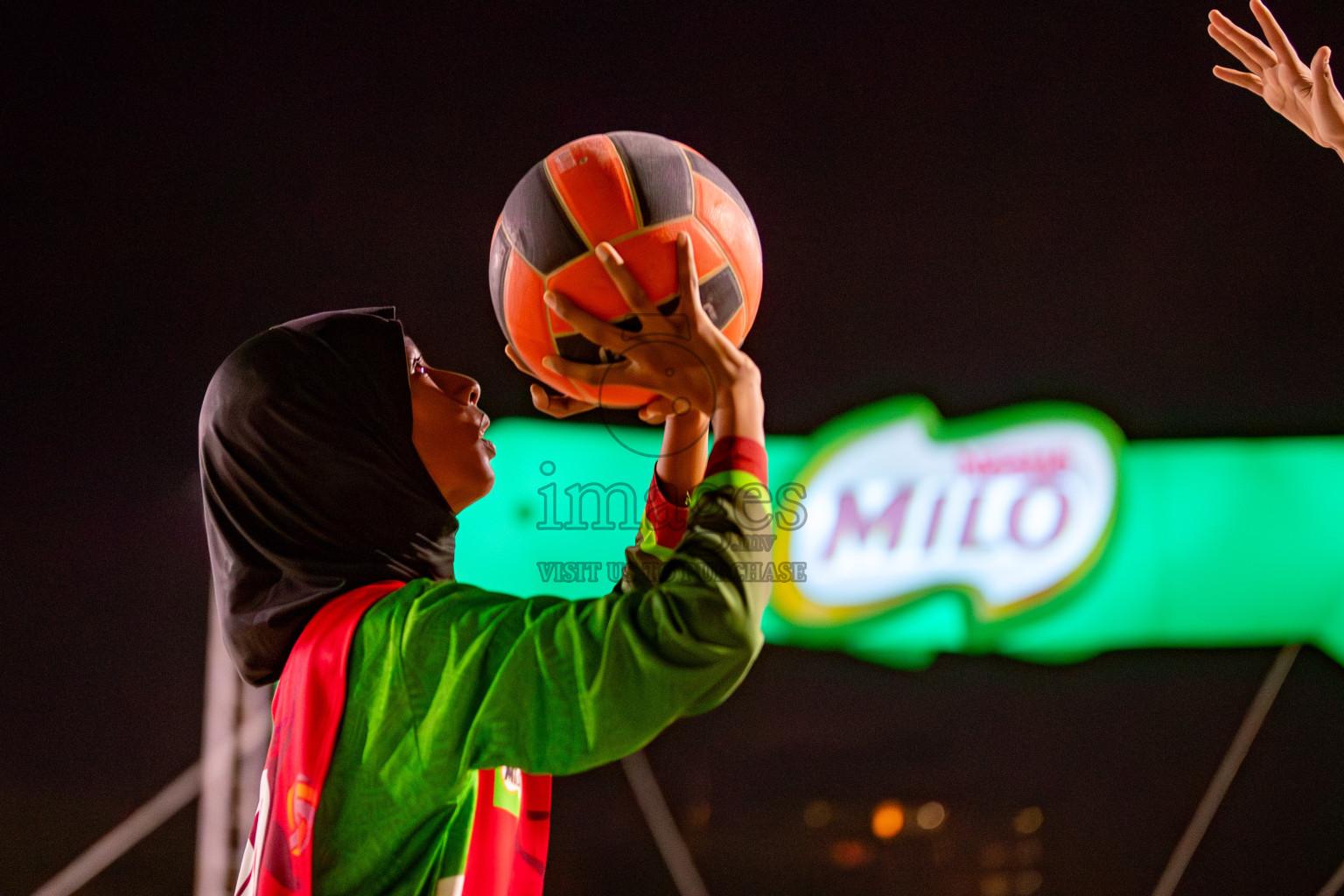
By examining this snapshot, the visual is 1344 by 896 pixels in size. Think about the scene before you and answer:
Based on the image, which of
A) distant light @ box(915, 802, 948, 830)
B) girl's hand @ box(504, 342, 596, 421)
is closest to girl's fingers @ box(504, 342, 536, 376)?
girl's hand @ box(504, 342, 596, 421)

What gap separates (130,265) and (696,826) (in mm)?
2143

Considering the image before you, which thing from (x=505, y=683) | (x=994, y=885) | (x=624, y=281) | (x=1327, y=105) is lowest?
(x=994, y=885)

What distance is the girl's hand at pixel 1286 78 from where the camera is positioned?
4.86 feet

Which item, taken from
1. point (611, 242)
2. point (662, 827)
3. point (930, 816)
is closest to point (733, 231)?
point (611, 242)

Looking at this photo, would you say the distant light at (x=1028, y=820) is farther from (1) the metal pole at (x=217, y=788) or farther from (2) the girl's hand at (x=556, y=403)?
(1) the metal pole at (x=217, y=788)

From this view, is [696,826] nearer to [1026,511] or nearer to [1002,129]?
[1026,511]

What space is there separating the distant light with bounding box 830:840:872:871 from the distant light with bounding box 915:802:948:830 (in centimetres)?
17

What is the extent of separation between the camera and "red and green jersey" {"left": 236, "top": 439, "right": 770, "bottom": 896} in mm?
728

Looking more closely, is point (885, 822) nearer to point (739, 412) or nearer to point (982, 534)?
point (982, 534)

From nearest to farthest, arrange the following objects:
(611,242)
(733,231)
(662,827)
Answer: (611,242), (733,231), (662,827)

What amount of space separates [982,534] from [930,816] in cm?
79

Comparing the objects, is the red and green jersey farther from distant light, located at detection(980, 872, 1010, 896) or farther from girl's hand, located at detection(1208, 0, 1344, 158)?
distant light, located at detection(980, 872, 1010, 896)

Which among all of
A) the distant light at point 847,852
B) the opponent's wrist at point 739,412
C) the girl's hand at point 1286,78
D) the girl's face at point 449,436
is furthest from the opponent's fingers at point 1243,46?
the distant light at point 847,852

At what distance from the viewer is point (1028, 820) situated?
97.0 inches
